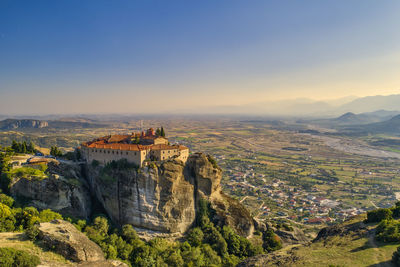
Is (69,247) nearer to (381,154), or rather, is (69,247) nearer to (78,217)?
(78,217)

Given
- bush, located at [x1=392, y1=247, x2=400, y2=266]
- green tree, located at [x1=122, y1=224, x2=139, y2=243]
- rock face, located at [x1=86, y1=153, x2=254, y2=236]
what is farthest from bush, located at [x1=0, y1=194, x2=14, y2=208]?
bush, located at [x1=392, y1=247, x2=400, y2=266]

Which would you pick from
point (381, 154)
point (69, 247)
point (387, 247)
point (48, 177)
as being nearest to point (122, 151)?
point (48, 177)

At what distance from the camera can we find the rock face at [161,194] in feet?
140

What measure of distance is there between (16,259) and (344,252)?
36252 millimetres

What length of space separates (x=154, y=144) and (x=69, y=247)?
2792 cm

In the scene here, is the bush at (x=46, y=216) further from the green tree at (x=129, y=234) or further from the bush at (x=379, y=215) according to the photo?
the bush at (x=379, y=215)

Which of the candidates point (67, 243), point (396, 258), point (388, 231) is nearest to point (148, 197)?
point (67, 243)

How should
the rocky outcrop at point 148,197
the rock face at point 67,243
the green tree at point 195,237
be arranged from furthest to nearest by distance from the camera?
the rocky outcrop at point 148,197 → the green tree at point 195,237 → the rock face at point 67,243

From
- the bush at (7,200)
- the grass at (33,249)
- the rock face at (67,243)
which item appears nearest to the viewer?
the grass at (33,249)

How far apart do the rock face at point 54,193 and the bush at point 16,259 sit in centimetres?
2287

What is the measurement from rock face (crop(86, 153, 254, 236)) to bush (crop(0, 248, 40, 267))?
22453mm

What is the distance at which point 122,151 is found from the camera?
45.5m

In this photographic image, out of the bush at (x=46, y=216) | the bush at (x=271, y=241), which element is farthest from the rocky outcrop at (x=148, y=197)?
the bush at (x=271, y=241)

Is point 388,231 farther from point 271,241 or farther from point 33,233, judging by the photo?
point 33,233
